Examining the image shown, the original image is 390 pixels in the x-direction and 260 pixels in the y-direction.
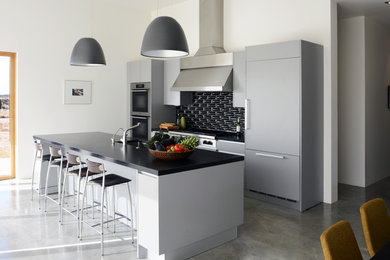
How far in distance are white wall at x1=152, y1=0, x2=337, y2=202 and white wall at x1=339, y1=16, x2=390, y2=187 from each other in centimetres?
113

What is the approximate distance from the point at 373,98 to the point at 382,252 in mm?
5223

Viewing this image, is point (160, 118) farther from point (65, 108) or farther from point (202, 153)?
point (202, 153)

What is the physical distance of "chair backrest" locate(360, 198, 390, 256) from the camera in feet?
6.49

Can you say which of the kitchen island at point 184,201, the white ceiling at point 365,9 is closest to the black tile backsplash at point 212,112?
the white ceiling at point 365,9

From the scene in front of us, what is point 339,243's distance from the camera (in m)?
1.67

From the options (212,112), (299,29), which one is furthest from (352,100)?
(212,112)

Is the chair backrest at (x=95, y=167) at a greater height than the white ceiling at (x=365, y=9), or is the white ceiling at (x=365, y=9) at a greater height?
the white ceiling at (x=365, y=9)

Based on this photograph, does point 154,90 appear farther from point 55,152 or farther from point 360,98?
point 360,98

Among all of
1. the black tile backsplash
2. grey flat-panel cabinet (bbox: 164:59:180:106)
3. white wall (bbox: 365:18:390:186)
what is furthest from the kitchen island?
white wall (bbox: 365:18:390:186)

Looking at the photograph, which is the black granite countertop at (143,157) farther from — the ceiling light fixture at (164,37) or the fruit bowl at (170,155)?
the ceiling light fixture at (164,37)

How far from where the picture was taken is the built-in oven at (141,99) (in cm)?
686

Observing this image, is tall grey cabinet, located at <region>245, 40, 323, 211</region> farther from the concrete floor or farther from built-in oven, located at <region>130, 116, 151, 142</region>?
built-in oven, located at <region>130, 116, 151, 142</region>

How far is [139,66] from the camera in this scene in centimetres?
707

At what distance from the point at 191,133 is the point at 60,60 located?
2973 millimetres
